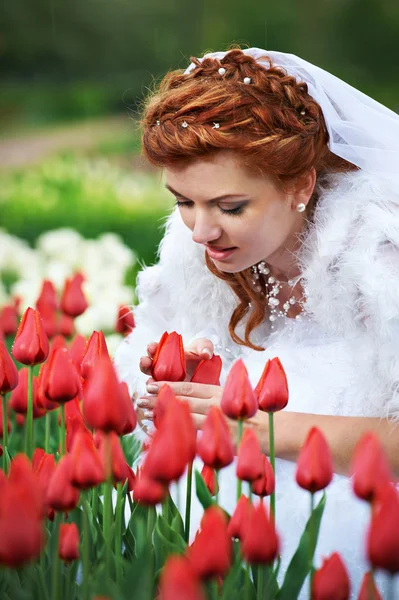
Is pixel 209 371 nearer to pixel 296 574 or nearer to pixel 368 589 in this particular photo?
pixel 296 574

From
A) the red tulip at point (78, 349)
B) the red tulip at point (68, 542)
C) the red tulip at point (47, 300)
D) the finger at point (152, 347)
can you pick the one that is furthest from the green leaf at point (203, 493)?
the red tulip at point (47, 300)

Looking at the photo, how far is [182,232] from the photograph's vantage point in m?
2.03

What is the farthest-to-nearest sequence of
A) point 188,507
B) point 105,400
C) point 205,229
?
point 205,229 < point 188,507 < point 105,400

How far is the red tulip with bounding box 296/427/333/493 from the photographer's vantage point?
93 cm

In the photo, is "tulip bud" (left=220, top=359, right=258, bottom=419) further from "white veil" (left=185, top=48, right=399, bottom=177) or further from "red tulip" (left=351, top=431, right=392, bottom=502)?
"white veil" (left=185, top=48, right=399, bottom=177)

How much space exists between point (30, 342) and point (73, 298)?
0.90m

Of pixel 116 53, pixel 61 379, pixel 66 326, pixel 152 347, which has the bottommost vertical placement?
pixel 116 53

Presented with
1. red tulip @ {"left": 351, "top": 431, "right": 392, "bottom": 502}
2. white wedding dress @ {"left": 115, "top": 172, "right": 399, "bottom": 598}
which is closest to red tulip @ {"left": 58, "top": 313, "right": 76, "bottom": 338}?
white wedding dress @ {"left": 115, "top": 172, "right": 399, "bottom": 598}

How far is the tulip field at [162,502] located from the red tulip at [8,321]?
2.96ft

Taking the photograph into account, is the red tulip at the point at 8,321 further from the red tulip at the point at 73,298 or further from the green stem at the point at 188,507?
the green stem at the point at 188,507

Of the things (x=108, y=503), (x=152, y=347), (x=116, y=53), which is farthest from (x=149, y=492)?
(x=116, y=53)

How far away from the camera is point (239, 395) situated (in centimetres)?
103

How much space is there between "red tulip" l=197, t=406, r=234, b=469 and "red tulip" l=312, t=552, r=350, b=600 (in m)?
0.18

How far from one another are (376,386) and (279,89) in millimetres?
586
